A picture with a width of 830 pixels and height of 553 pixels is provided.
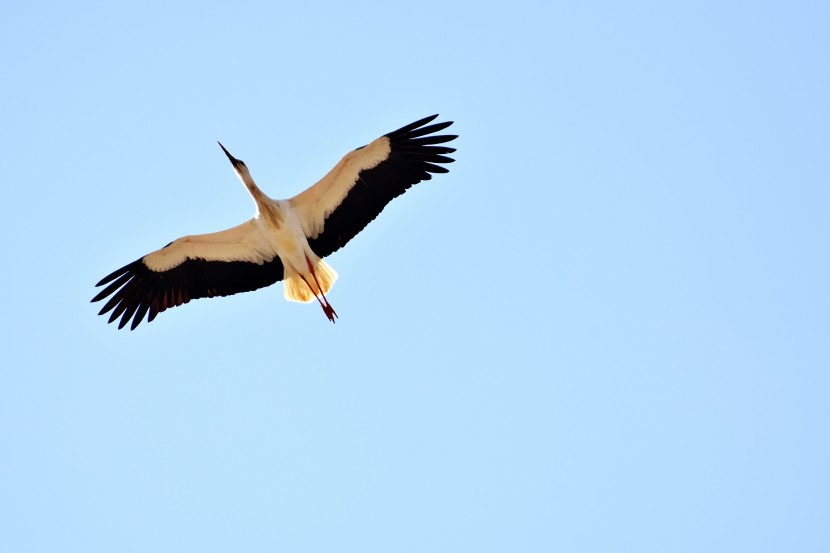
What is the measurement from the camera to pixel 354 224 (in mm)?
12719

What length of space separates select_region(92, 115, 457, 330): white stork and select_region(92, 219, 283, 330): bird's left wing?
1 centimetres

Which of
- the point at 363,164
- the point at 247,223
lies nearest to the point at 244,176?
the point at 247,223

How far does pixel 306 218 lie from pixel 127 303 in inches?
91.3

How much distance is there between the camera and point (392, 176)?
12531 mm

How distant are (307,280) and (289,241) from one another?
0.58 metres

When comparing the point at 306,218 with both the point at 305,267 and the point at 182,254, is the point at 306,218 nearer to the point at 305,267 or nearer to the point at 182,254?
the point at 305,267

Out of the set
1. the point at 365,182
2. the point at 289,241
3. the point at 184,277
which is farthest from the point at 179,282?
the point at 365,182

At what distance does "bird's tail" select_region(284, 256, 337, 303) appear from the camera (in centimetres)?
1277

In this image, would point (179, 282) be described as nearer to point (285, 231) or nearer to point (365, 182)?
point (285, 231)

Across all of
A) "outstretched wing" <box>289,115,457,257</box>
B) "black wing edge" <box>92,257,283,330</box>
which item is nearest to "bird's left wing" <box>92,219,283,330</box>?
"black wing edge" <box>92,257,283,330</box>

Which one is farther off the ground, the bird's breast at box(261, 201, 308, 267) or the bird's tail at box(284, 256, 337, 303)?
the bird's breast at box(261, 201, 308, 267)

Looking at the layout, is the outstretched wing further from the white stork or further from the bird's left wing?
the bird's left wing

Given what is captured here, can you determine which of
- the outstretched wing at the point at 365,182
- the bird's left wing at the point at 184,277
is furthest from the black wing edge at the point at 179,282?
the outstretched wing at the point at 365,182

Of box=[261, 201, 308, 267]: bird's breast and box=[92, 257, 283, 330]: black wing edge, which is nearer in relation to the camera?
box=[261, 201, 308, 267]: bird's breast
